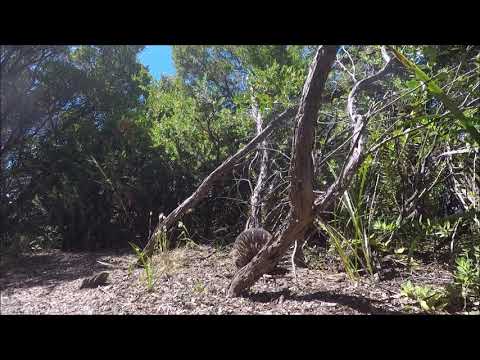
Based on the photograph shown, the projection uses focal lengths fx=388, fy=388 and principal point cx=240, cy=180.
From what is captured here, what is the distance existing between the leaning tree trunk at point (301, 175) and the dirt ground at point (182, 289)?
142 mm

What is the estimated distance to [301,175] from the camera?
1505 mm

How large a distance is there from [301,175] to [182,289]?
2.77 feet

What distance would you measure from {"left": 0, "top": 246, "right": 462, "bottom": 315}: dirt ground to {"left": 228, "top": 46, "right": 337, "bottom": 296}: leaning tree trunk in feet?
0.47

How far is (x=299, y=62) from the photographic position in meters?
3.22

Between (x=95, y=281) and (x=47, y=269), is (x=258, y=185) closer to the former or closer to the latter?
(x=95, y=281)

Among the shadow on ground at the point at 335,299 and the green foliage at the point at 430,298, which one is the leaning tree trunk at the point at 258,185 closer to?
the shadow on ground at the point at 335,299

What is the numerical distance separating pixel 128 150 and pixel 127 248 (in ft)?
3.08

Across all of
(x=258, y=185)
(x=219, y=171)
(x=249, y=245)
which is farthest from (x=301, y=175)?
(x=258, y=185)

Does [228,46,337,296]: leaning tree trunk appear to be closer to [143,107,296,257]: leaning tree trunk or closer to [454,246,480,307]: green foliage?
[454,246,480,307]: green foliage

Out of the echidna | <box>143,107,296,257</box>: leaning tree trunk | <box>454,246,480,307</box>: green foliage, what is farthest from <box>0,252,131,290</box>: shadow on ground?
<box>454,246,480,307</box>: green foliage

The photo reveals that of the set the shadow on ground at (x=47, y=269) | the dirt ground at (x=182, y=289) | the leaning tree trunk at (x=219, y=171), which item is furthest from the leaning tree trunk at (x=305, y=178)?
the shadow on ground at (x=47, y=269)
